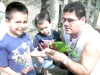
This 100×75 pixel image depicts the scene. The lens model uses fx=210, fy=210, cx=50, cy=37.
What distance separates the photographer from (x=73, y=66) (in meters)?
2.40

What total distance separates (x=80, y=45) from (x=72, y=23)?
0.31 m

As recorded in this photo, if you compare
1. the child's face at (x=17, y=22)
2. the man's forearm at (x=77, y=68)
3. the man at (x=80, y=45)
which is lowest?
the man's forearm at (x=77, y=68)

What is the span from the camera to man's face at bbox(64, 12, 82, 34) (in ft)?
8.43

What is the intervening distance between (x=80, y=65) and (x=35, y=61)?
1.53 metres

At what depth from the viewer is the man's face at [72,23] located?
8.43ft

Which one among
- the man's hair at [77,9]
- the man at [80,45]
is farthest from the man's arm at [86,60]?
the man's hair at [77,9]

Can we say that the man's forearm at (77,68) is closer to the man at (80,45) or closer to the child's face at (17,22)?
the man at (80,45)

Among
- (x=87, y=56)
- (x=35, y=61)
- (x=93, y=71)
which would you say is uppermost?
(x=87, y=56)

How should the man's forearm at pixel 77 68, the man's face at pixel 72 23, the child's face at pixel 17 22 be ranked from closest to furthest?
the child's face at pixel 17 22 → the man's forearm at pixel 77 68 → the man's face at pixel 72 23

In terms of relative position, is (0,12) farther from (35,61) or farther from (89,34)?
(89,34)

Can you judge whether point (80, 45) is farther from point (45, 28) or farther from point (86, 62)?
point (45, 28)

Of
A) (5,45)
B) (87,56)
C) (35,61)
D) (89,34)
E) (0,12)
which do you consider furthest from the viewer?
(0,12)

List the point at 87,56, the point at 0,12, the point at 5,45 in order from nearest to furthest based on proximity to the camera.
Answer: the point at 5,45
the point at 87,56
the point at 0,12

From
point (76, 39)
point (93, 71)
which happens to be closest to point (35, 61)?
point (76, 39)
